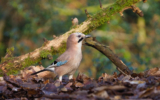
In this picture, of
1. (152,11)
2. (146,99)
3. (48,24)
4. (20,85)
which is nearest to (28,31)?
(48,24)

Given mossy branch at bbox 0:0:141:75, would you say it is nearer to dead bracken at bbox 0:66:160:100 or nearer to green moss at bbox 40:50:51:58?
green moss at bbox 40:50:51:58

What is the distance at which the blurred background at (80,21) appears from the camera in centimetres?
814

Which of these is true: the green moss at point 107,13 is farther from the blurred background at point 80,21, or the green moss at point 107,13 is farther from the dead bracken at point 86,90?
the blurred background at point 80,21

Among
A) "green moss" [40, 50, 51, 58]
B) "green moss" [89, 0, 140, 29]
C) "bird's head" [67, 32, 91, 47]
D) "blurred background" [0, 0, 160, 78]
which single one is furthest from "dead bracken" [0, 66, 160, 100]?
"blurred background" [0, 0, 160, 78]

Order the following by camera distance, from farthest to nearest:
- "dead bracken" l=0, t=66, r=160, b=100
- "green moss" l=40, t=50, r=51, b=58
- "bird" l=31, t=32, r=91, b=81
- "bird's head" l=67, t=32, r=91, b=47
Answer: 1. "green moss" l=40, t=50, r=51, b=58
2. "bird's head" l=67, t=32, r=91, b=47
3. "bird" l=31, t=32, r=91, b=81
4. "dead bracken" l=0, t=66, r=160, b=100

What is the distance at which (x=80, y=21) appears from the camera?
26.3 feet

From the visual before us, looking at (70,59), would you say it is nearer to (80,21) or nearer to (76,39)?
(76,39)

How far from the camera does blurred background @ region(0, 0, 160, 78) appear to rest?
26.7 feet

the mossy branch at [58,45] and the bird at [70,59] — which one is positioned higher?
the mossy branch at [58,45]

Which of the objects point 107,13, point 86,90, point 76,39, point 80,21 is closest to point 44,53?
point 76,39

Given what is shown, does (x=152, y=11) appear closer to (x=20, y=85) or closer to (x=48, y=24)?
(x=48, y=24)

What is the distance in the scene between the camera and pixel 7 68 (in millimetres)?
4723

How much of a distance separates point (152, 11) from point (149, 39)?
3.39ft

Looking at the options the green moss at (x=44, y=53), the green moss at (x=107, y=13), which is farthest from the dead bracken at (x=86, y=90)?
the green moss at (x=107, y=13)
